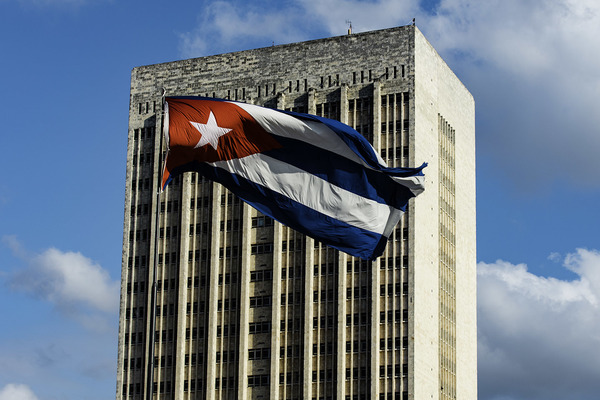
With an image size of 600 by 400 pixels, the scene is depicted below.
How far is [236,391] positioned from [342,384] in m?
13.4

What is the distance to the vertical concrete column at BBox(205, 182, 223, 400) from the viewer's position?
149625 mm

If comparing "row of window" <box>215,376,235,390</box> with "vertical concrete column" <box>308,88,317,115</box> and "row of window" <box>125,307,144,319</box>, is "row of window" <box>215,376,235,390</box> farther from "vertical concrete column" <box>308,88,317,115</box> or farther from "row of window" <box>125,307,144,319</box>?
"vertical concrete column" <box>308,88,317,115</box>

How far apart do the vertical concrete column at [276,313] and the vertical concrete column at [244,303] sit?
337 centimetres

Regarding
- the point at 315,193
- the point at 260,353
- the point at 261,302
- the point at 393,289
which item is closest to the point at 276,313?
the point at 261,302

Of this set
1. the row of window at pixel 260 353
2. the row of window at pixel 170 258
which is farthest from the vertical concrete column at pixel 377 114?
the row of window at pixel 170 258

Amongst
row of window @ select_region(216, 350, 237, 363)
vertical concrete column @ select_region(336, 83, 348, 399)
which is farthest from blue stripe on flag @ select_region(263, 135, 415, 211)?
row of window @ select_region(216, 350, 237, 363)

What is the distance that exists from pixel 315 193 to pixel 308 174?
116 centimetres

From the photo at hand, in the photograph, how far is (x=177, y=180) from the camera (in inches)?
6255

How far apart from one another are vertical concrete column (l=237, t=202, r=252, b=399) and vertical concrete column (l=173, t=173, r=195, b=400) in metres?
7.70

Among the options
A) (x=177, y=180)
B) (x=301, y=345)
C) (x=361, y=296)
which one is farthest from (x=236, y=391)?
(x=177, y=180)

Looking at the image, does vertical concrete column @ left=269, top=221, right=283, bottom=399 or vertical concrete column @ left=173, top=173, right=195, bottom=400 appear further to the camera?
vertical concrete column @ left=173, top=173, right=195, bottom=400

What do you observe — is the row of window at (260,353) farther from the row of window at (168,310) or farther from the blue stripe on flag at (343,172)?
the blue stripe on flag at (343,172)

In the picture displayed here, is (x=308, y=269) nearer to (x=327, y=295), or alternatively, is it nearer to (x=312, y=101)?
(x=327, y=295)

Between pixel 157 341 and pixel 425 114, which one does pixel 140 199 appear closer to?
pixel 157 341
